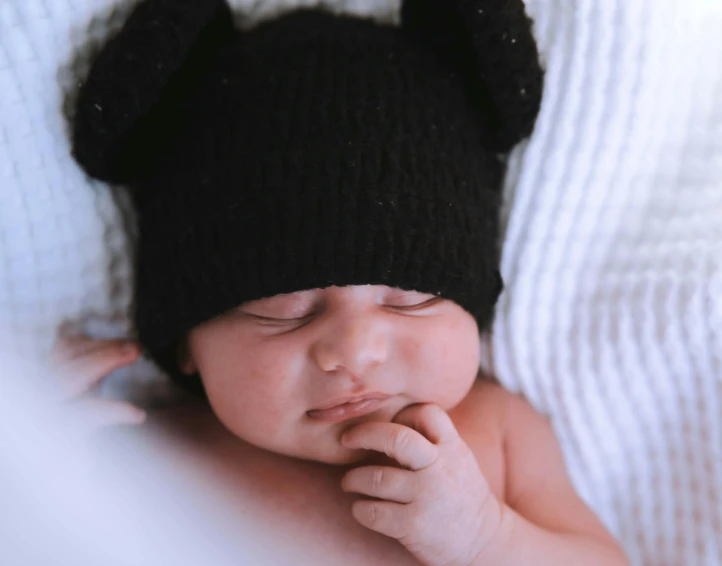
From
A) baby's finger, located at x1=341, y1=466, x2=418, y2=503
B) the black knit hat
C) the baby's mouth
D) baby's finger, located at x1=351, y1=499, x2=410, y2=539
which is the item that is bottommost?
baby's finger, located at x1=351, y1=499, x2=410, y2=539

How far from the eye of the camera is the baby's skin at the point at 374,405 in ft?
2.45

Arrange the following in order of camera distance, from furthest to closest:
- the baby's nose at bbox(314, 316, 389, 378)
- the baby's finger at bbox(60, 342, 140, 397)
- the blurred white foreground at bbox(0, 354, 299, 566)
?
the baby's finger at bbox(60, 342, 140, 397), the baby's nose at bbox(314, 316, 389, 378), the blurred white foreground at bbox(0, 354, 299, 566)

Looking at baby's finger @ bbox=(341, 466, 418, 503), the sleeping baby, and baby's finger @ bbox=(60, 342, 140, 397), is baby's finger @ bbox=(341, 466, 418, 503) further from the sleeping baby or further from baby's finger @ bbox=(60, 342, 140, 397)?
baby's finger @ bbox=(60, 342, 140, 397)

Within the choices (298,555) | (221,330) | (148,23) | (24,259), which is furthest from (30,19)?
(298,555)

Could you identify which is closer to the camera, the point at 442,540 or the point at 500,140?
the point at 442,540

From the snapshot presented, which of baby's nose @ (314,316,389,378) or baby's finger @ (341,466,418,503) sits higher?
baby's nose @ (314,316,389,378)

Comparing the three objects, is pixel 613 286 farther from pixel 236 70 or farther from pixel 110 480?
pixel 110 480

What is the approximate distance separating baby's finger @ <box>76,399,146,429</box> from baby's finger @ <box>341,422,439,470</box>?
27 cm

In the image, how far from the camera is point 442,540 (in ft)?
2.46

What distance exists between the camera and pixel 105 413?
0.82m

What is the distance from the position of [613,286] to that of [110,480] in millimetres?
637

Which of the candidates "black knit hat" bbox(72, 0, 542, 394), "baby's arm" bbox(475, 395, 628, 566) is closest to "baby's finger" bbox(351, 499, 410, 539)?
"baby's arm" bbox(475, 395, 628, 566)

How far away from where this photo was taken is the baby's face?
746 millimetres

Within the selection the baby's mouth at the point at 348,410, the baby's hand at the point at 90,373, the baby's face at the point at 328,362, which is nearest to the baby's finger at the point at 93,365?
the baby's hand at the point at 90,373
